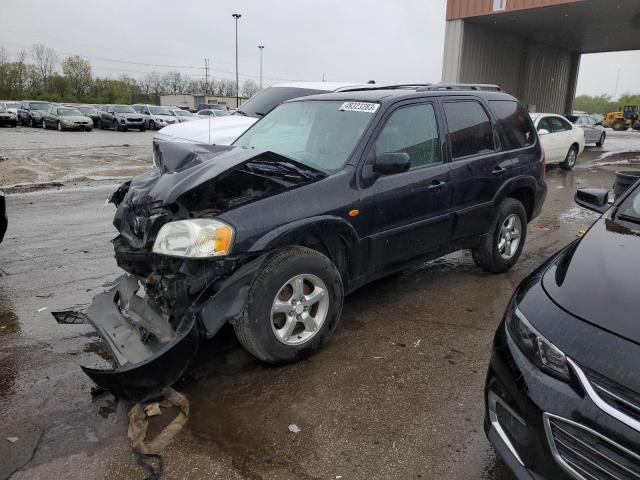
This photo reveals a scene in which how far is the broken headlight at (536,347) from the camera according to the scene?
1.98 meters

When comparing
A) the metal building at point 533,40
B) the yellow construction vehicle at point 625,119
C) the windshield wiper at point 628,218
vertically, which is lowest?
the windshield wiper at point 628,218

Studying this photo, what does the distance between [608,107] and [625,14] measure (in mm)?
102098

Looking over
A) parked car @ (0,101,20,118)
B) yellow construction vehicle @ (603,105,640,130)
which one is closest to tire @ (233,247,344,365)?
parked car @ (0,101,20,118)

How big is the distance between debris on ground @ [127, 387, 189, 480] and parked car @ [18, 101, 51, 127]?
35635 mm

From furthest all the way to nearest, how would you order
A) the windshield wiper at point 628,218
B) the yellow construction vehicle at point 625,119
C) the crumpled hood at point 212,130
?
the yellow construction vehicle at point 625,119, the crumpled hood at point 212,130, the windshield wiper at point 628,218

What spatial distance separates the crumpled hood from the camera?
7496mm

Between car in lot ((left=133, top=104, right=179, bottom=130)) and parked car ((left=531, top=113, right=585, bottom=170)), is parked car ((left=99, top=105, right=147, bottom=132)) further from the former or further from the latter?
parked car ((left=531, top=113, right=585, bottom=170))

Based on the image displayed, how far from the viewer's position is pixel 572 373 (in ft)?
6.27

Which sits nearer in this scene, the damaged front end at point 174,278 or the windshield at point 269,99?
the damaged front end at point 174,278

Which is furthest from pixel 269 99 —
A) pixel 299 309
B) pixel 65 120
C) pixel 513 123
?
pixel 65 120

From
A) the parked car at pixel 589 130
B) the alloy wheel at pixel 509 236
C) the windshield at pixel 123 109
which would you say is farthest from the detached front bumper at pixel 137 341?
the windshield at pixel 123 109

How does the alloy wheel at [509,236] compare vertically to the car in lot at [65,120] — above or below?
below

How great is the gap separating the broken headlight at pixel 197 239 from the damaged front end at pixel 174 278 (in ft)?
0.12

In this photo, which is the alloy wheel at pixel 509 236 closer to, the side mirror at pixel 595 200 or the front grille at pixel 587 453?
the side mirror at pixel 595 200
